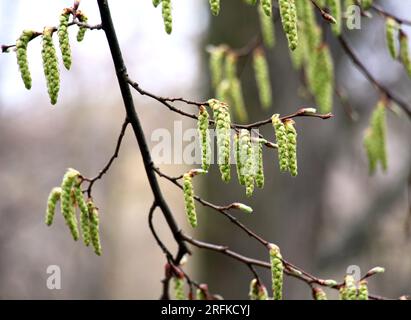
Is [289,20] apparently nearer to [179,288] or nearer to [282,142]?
[282,142]

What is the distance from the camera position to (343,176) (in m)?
8.67

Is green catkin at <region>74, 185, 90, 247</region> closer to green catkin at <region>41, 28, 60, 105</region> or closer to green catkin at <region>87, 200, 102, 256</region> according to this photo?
green catkin at <region>87, 200, 102, 256</region>

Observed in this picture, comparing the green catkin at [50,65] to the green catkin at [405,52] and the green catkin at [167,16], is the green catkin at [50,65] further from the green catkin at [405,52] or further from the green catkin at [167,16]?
the green catkin at [405,52]

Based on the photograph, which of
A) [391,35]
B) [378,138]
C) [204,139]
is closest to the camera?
[204,139]

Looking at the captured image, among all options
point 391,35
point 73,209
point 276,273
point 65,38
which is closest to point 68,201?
point 73,209

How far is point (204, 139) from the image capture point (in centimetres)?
155

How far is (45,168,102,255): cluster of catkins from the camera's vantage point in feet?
5.71

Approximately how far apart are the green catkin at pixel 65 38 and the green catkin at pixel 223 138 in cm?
34

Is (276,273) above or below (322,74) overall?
below

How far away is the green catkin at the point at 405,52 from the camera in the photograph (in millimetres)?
2398

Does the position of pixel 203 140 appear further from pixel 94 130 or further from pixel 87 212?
pixel 94 130

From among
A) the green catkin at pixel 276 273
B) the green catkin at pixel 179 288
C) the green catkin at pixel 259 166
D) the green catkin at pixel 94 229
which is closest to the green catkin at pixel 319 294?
the green catkin at pixel 276 273

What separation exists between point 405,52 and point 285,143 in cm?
107
